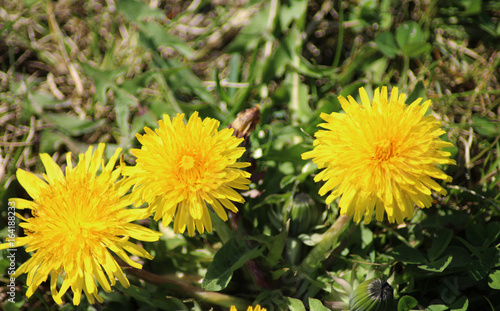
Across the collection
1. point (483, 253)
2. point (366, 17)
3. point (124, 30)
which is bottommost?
point (483, 253)

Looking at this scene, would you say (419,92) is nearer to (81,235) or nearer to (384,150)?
(384,150)

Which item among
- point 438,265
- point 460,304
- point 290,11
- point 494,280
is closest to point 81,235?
point 438,265

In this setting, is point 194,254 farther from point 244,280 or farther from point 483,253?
point 483,253

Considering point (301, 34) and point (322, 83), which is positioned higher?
point (301, 34)

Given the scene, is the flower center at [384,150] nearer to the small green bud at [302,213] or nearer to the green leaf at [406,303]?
the small green bud at [302,213]

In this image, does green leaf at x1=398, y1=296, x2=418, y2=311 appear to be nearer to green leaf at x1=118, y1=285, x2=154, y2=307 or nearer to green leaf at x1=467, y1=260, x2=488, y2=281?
green leaf at x1=467, y1=260, x2=488, y2=281

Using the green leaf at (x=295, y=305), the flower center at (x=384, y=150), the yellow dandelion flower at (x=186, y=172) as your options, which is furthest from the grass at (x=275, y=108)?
the flower center at (x=384, y=150)

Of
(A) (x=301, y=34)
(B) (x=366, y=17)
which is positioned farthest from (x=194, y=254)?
(B) (x=366, y=17)

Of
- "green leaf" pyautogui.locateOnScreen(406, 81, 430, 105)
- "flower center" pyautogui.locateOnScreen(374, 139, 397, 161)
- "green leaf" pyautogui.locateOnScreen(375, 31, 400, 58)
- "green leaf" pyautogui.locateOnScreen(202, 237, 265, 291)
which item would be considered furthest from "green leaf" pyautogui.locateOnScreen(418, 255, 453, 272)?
"green leaf" pyautogui.locateOnScreen(375, 31, 400, 58)
